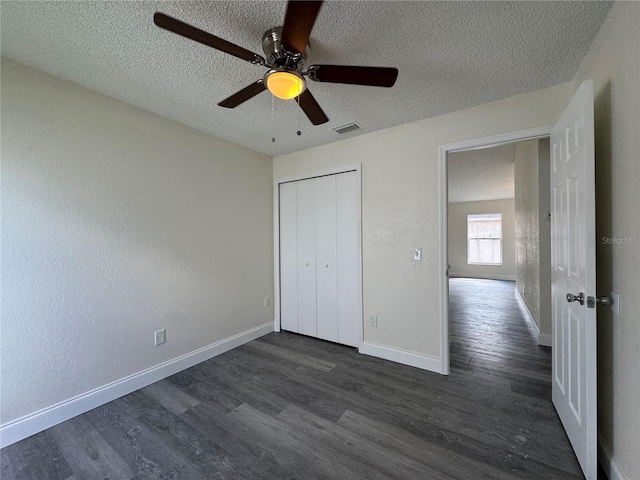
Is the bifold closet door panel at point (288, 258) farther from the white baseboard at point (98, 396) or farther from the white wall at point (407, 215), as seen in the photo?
the white wall at point (407, 215)

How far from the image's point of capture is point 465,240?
860cm

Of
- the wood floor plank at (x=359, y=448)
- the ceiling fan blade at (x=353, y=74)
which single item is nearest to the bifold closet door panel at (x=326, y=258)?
the wood floor plank at (x=359, y=448)

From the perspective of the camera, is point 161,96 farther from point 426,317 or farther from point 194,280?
point 426,317

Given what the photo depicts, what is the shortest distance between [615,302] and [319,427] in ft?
5.92

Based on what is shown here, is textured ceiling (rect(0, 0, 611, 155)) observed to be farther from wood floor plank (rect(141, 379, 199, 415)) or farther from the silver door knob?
wood floor plank (rect(141, 379, 199, 415))

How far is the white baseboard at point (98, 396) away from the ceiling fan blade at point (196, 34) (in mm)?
2448

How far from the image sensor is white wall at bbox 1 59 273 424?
5.46 feet

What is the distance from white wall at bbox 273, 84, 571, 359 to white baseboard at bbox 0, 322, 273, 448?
1721mm

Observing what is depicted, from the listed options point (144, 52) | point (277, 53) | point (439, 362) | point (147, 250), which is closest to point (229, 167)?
point (147, 250)

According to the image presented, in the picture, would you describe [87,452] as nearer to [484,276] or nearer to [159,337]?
[159,337]

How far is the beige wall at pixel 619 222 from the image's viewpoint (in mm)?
1123

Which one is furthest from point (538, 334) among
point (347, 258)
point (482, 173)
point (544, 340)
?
point (482, 173)

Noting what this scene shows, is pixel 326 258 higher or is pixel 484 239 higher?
pixel 484 239

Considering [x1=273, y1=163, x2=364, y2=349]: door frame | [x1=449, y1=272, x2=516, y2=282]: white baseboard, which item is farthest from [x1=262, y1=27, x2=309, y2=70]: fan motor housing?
[x1=449, y1=272, x2=516, y2=282]: white baseboard
